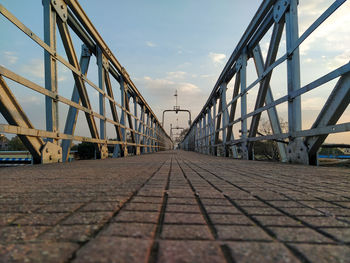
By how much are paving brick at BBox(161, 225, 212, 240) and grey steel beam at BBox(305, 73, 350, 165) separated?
3.03 m

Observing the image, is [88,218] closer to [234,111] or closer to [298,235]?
[298,235]

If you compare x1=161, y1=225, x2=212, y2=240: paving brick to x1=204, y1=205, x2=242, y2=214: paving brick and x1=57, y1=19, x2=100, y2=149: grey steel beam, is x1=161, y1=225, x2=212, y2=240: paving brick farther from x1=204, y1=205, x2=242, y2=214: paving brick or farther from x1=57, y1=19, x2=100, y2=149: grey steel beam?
x1=57, y1=19, x2=100, y2=149: grey steel beam

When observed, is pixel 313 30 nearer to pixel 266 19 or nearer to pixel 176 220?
pixel 266 19

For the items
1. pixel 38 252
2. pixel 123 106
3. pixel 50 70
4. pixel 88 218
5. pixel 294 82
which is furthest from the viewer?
pixel 123 106

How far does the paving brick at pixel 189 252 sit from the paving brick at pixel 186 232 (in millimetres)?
42

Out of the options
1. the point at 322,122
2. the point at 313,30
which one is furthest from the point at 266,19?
the point at 322,122

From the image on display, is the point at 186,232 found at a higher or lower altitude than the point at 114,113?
lower

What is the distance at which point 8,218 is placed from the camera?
37.6 inches

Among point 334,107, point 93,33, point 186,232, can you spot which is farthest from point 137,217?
point 93,33

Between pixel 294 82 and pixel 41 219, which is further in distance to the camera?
pixel 294 82

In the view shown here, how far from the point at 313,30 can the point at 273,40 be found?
1745mm

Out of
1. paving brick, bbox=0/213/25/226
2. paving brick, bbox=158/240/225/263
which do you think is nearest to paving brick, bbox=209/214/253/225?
paving brick, bbox=158/240/225/263

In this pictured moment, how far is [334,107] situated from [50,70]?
4.45m

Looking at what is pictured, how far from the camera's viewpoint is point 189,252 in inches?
25.6
